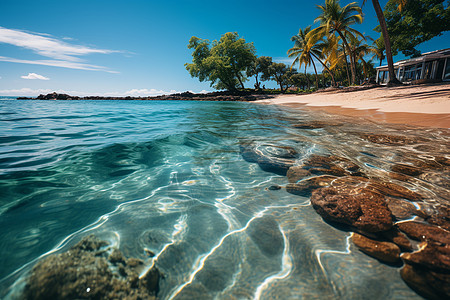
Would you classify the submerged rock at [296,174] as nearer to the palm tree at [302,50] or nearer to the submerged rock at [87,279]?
the submerged rock at [87,279]

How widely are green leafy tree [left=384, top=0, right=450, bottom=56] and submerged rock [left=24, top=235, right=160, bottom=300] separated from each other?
2332cm

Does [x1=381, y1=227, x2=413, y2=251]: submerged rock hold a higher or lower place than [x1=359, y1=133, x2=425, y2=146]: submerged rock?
lower

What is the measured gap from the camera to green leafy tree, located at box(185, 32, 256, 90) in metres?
38.6

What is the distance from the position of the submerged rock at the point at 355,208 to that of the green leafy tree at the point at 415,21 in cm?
2166

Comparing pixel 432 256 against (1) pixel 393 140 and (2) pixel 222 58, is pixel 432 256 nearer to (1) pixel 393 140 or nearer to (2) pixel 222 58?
(1) pixel 393 140

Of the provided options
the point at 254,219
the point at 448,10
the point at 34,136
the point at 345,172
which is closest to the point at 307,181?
the point at 345,172

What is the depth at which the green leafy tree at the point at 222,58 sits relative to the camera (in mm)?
38594

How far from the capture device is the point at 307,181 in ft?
7.78

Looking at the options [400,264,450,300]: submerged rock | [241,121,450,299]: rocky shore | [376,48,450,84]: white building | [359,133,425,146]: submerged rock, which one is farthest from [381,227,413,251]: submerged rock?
[376,48,450,84]: white building

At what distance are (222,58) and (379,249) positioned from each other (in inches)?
1693

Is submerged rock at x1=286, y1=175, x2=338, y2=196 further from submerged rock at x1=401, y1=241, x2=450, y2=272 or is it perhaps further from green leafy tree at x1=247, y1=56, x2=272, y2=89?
green leafy tree at x1=247, y1=56, x2=272, y2=89

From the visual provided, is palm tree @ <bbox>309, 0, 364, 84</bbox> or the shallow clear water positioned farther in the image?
palm tree @ <bbox>309, 0, 364, 84</bbox>

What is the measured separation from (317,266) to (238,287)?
562mm

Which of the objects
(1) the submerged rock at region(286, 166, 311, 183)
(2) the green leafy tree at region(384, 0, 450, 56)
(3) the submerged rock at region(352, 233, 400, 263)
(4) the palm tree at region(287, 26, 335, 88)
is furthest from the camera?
(4) the palm tree at region(287, 26, 335, 88)
